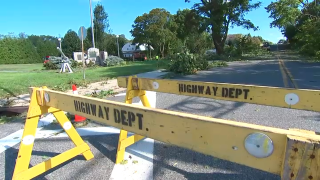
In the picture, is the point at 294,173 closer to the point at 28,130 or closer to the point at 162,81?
the point at 162,81

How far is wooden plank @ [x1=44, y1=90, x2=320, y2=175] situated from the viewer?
1.09 meters

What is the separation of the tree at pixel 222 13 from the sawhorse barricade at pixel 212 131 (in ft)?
84.6

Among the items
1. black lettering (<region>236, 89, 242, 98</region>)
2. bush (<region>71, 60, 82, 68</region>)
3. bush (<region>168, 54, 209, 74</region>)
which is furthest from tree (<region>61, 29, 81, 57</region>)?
black lettering (<region>236, 89, 242, 98</region>)

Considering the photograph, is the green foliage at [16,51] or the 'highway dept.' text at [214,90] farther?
the green foliage at [16,51]

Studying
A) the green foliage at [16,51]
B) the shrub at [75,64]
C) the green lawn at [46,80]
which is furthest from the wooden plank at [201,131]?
the green foliage at [16,51]

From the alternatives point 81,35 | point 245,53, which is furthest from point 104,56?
point 245,53

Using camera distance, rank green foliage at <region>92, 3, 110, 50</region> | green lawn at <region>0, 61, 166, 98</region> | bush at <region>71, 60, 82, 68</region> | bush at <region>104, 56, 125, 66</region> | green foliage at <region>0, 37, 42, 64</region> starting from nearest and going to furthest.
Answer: green lawn at <region>0, 61, 166, 98</region>, bush at <region>71, 60, 82, 68</region>, bush at <region>104, 56, 125, 66</region>, green foliage at <region>0, 37, 42, 64</region>, green foliage at <region>92, 3, 110, 50</region>

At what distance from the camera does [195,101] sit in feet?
19.4

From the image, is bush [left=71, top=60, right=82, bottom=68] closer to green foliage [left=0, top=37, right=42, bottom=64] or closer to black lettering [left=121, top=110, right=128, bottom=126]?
black lettering [left=121, top=110, right=128, bottom=126]

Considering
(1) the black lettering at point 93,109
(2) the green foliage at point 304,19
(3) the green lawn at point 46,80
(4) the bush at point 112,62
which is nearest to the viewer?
(1) the black lettering at point 93,109

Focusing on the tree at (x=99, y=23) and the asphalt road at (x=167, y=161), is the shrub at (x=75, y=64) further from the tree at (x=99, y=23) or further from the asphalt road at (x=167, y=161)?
the tree at (x=99, y=23)

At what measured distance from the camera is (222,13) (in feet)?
86.4

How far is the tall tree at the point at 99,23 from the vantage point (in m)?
53.1

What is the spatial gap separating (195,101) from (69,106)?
13.6 ft
